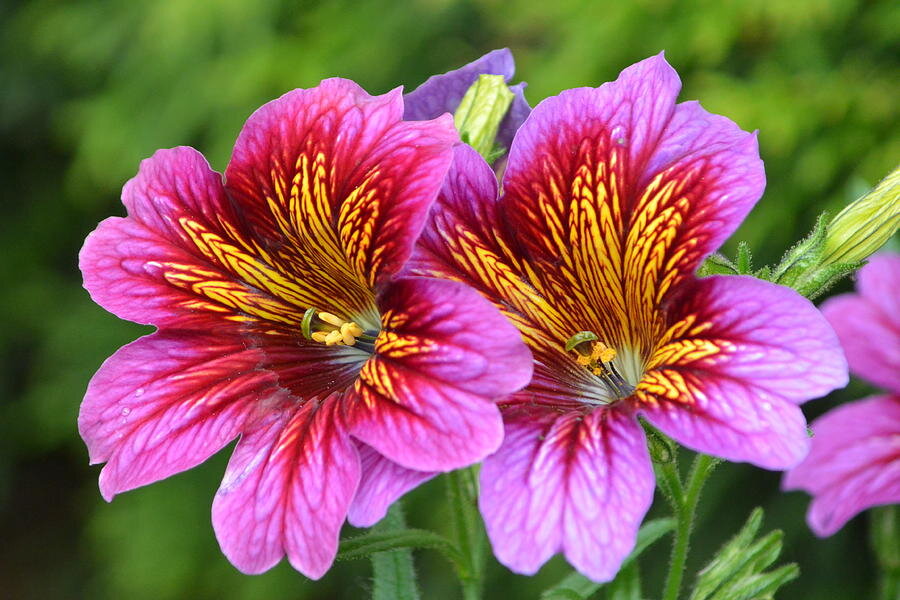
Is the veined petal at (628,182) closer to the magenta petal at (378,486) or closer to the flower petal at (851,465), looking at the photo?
the magenta petal at (378,486)

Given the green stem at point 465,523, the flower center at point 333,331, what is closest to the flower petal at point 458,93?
the flower center at point 333,331

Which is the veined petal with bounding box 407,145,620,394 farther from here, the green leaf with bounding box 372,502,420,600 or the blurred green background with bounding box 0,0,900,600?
the blurred green background with bounding box 0,0,900,600

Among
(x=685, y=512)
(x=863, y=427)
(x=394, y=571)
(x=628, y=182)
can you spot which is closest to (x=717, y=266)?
(x=628, y=182)

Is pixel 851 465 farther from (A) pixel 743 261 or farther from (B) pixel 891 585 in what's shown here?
(A) pixel 743 261

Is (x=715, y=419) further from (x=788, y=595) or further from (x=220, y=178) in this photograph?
(x=788, y=595)

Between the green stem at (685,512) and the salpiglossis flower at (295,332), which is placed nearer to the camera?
the salpiglossis flower at (295,332)

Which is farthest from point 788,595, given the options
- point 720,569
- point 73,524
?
point 73,524

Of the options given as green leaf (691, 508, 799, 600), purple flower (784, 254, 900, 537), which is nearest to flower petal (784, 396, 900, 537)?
purple flower (784, 254, 900, 537)
